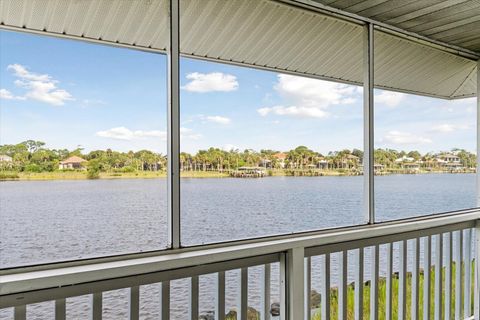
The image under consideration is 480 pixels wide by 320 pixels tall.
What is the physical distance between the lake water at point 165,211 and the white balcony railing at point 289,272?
0.09 metres

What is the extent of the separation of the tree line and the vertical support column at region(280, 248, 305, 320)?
708mm

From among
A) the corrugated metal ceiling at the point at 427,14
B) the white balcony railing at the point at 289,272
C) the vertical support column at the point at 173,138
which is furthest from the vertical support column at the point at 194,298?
the corrugated metal ceiling at the point at 427,14

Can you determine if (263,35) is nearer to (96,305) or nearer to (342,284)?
(342,284)

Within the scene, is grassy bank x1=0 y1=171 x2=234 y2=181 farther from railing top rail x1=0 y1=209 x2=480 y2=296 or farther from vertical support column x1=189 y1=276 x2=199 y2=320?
vertical support column x1=189 y1=276 x2=199 y2=320

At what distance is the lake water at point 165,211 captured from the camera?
1859 millimetres

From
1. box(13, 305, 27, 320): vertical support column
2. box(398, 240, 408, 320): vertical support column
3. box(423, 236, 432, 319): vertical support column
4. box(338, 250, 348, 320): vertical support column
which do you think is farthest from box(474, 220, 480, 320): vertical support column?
box(13, 305, 27, 320): vertical support column

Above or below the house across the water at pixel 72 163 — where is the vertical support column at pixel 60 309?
below

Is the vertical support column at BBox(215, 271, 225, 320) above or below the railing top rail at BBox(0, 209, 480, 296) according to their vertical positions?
below

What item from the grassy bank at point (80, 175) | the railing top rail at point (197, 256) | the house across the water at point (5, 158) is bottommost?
the railing top rail at point (197, 256)

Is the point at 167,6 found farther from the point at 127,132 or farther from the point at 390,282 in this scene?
the point at 390,282

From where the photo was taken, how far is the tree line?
1.90 meters

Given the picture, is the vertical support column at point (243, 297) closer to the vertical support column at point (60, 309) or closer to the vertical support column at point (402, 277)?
the vertical support column at point (60, 309)

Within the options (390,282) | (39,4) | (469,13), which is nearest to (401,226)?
(390,282)

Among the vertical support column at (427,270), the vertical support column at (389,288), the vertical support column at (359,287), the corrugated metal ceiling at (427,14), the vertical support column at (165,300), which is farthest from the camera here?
the vertical support column at (427,270)
